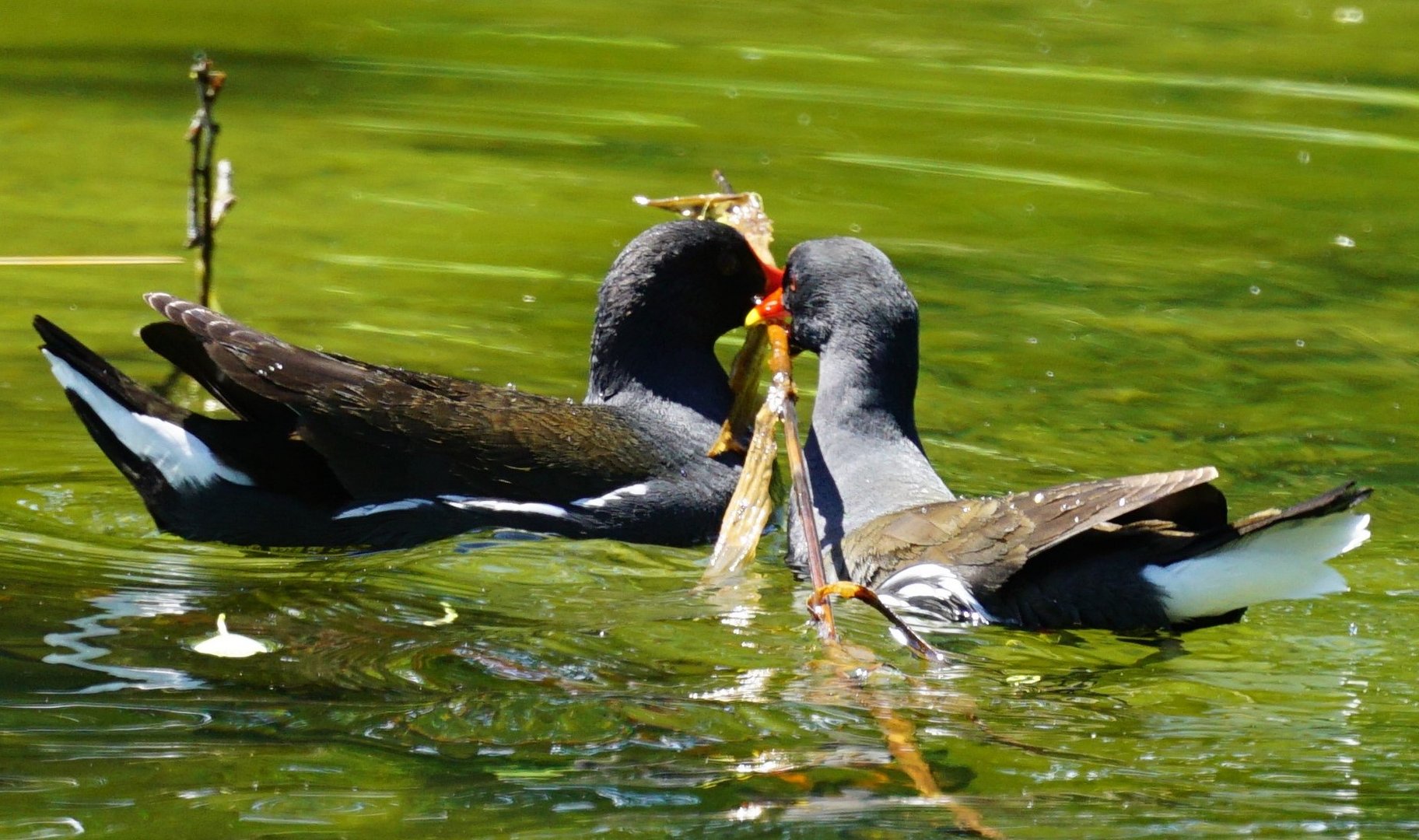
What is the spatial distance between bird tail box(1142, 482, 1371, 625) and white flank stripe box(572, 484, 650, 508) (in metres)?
1.52

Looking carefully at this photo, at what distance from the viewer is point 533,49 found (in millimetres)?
11695

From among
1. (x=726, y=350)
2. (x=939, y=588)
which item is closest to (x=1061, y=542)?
(x=939, y=588)

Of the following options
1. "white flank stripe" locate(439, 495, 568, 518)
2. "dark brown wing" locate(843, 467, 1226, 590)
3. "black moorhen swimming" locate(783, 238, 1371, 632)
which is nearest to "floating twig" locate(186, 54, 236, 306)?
"white flank stripe" locate(439, 495, 568, 518)

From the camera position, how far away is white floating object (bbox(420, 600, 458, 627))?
448 centimetres

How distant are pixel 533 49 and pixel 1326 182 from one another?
15.1 feet

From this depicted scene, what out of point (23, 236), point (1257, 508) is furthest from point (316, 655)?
point (23, 236)

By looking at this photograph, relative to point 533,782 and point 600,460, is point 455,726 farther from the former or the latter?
point 600,460

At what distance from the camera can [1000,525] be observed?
4.51m

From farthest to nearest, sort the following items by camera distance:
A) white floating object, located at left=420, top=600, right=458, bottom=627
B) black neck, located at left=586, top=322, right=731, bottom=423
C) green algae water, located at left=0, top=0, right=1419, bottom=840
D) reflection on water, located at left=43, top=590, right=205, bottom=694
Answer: black neck, located at left=586, top=322, right=731, bottom=423 < white floating object, located at left=420, top=600, right=458, bottom=627 < reflection on water, located at left=43, top=590, right=205, bottom=694 < green algae water, located at left=0, top=0, right=1419, bottom=840

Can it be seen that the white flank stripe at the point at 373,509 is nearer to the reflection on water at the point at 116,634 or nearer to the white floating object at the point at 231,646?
the reflection on water at the point at 116,634

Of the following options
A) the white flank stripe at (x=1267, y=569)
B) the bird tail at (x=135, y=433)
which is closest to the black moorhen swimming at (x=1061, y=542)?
the white flank stripe at (x=1267, y=569)

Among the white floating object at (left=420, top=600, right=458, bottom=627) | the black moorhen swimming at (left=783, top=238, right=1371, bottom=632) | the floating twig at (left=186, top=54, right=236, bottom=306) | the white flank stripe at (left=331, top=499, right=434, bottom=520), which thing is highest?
the floating twig at (left=186, top=54, right=236, bottom=306)

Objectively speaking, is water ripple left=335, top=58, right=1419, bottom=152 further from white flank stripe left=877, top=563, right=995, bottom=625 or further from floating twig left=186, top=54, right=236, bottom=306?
white flank stripe left=877, top=563, right=995, bottom=625

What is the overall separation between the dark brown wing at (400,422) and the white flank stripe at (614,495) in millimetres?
16
